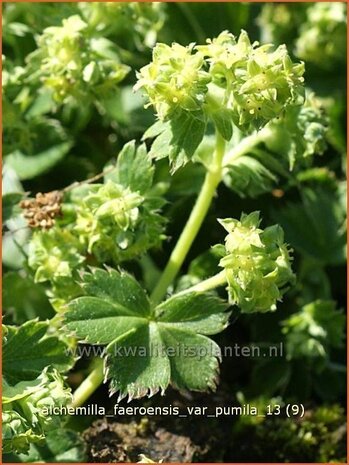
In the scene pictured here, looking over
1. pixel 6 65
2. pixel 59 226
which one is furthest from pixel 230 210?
pixel 6 65

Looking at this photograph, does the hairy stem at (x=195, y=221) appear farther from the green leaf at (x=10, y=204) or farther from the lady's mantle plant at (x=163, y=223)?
the green leaf at (x=10, y=204)

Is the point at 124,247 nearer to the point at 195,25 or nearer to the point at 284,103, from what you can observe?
the point at 284,103

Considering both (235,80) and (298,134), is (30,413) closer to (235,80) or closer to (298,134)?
(235,80)

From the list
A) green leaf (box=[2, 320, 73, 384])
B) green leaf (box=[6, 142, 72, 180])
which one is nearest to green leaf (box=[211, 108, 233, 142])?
green leaf (box=[2, 320, 73, 384])

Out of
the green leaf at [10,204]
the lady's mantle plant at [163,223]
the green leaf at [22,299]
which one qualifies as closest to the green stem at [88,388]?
the lady's mantle plant at [163,223]

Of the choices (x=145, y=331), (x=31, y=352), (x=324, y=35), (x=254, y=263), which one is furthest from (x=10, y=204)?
(x=324, y=35)

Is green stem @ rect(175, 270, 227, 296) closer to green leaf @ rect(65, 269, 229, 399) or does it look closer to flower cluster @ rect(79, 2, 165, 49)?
green leaf @ rect(65, 269, 229, 399)

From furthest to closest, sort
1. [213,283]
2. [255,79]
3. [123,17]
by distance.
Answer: [123,17] → [213,283] → [255,79]
